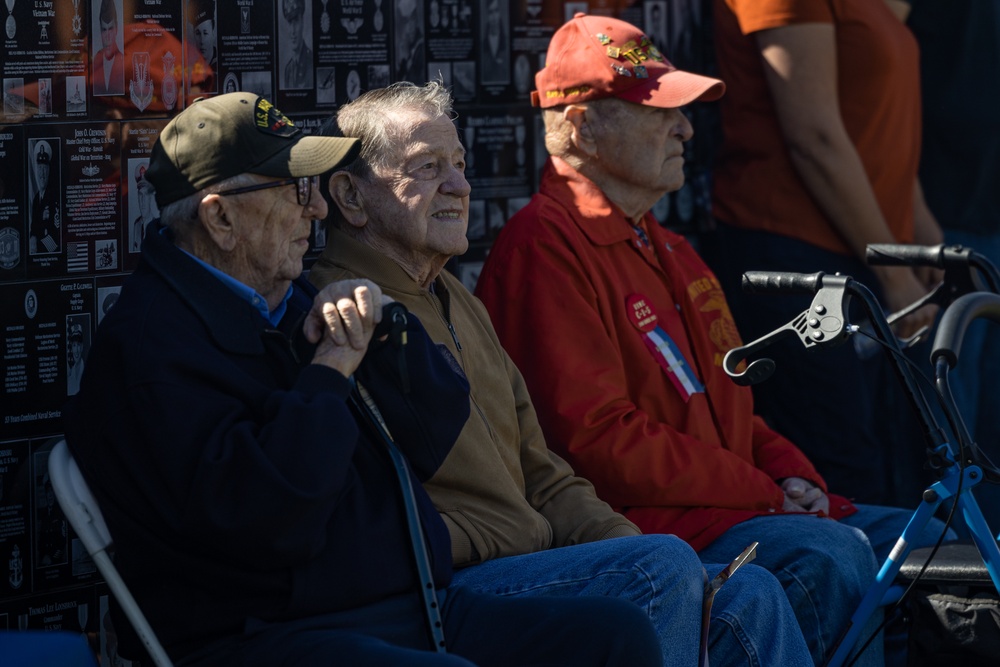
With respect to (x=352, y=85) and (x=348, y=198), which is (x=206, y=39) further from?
(x=348, y=198)

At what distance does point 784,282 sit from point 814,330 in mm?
188

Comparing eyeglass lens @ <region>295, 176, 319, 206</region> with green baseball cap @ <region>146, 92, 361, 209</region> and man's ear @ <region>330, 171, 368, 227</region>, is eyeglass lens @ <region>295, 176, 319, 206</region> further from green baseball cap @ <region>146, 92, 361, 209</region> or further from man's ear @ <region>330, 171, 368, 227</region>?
man's ear @ <region>330, 171, 368, 227</region>

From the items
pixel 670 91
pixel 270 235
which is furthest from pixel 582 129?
pixel 270 235

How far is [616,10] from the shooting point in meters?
4.75

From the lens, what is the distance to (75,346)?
11.5ft

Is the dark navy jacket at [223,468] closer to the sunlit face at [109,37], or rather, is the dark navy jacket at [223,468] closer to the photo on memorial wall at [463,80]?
the sunlit face at [109,37]

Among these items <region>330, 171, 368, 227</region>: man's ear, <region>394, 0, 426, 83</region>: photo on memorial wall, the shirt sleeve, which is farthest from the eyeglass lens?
the shirt sleeve

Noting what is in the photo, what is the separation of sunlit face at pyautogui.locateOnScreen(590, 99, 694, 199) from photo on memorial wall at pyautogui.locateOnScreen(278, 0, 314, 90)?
84cm

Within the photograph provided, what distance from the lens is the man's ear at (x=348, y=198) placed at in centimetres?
328

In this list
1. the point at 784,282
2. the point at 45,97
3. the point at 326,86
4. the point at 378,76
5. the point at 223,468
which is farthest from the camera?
the point at 378,76

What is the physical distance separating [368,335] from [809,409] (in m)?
2.50

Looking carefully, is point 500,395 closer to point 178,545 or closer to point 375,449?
point 375,449

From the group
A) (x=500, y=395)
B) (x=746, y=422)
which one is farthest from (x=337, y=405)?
(x=746, y=422)

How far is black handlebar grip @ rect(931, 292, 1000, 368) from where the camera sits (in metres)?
3.07
